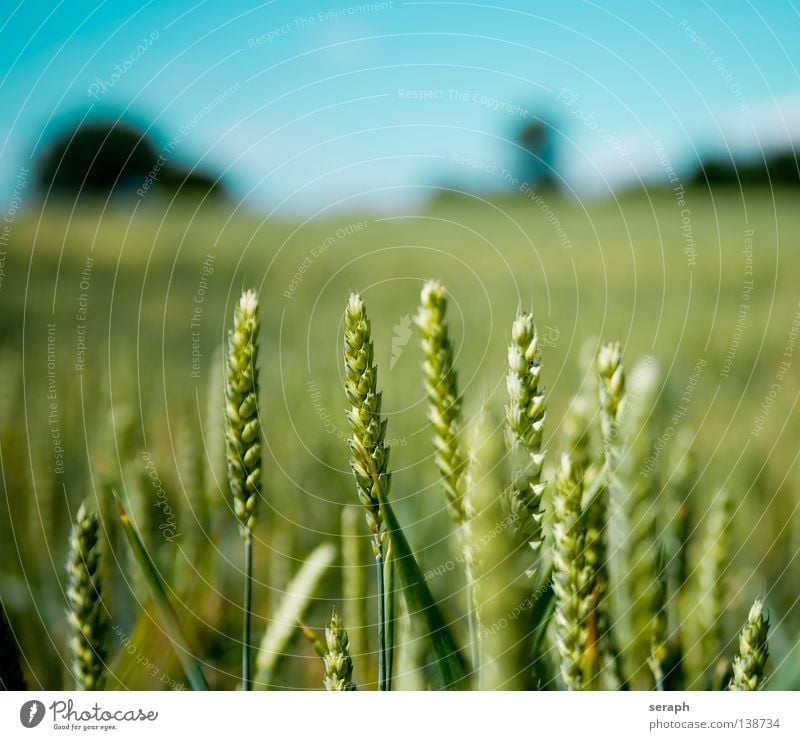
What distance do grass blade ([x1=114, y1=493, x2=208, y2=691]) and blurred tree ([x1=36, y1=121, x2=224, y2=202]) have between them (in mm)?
499

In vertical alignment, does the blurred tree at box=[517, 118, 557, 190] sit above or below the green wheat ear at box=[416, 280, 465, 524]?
above

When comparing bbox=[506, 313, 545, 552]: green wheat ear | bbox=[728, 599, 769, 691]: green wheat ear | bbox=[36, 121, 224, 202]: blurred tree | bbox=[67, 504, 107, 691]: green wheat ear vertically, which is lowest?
bbox=[728, 599, 769, 691]: green wheat ear

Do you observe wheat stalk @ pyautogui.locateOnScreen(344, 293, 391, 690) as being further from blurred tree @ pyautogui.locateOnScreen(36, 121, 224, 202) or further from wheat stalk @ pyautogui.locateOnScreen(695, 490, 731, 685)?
blurred tree @ pyautogui.locateOnScreen(36, 121, 224, 202)

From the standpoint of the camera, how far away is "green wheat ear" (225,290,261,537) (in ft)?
1.52

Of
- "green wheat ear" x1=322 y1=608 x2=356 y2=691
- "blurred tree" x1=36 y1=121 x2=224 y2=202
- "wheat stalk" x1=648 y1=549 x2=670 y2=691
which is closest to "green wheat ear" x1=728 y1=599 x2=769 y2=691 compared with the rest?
"wheat stalk" x1=648 y1=549 x2=670 y2=691

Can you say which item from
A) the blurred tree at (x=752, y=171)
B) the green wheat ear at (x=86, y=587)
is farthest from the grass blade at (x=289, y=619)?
the blurred tree at (x=752, y=171)

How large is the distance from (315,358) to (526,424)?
2.31 ft

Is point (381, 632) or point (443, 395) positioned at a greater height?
point (443, 395)

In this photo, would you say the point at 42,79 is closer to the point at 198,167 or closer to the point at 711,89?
the point at 198,167

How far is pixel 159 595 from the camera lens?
19.5 inches

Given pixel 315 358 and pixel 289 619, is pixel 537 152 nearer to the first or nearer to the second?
pixel 315 358

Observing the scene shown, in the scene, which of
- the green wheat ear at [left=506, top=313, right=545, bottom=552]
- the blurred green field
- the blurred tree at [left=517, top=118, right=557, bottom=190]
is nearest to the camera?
the green wheat ear at [left=506, top=313, right=545, bottom=552]

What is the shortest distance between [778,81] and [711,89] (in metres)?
0.08

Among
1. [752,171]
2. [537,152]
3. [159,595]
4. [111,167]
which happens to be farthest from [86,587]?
[752,171]
